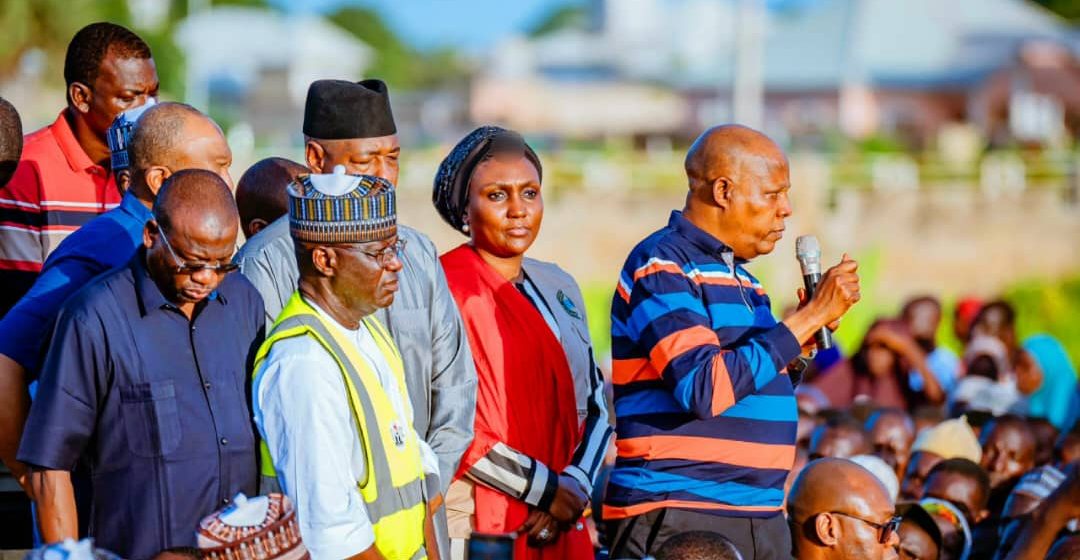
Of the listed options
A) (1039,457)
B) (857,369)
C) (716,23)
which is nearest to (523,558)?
(1039,457)

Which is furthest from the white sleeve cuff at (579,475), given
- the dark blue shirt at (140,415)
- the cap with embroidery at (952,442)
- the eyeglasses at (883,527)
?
the cap with embroidery at (952,442)

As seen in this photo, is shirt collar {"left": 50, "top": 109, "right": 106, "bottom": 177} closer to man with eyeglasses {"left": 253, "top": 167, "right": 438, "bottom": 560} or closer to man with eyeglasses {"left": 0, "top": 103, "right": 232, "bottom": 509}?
man with eyeglasses {"left": 0, "top": 103, "right": 232, "bottom": 509}

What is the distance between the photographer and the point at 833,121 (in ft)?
145

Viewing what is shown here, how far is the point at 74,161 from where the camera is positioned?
4.73 metres

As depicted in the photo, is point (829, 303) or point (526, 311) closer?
point (829, 303)

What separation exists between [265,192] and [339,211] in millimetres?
1629

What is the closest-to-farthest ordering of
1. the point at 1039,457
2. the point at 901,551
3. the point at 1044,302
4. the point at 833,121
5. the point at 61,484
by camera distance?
the point at 61,484
the point at 901,551
the point at 1039,457
the point at 1044,302
the point at 833,121

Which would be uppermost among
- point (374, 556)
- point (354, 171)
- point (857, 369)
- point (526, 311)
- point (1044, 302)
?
point (354, 171)

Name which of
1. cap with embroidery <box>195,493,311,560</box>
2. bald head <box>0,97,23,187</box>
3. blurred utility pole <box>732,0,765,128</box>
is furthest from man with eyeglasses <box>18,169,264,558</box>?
blurred utility pole <box>732,0,765,128</box>

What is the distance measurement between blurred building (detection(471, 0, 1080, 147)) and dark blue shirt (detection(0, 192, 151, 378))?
2955 cm

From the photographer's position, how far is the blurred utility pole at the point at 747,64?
903 inches

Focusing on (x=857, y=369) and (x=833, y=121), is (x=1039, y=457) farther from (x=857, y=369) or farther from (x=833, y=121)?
(x=833, y=121)

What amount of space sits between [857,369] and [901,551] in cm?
449

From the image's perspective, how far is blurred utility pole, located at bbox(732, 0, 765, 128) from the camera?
75.3 feet
